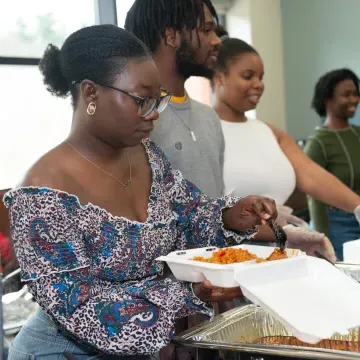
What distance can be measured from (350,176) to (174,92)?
1.20m

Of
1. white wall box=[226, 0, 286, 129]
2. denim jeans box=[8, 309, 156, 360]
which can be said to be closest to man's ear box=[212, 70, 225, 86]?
denim jeans box=[8, 309, 156, 360]

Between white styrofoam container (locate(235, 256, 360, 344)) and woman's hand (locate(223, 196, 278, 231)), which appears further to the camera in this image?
woman's hand (locate(223, 196, 278, 231))

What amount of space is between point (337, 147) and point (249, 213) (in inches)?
53.1

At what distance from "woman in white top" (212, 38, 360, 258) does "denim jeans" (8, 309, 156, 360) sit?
770 millimetres

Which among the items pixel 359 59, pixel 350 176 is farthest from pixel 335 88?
pixel 359 59

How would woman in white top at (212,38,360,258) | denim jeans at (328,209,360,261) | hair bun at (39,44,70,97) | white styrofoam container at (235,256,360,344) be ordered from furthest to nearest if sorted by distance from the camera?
denim jeans at (328,209,360,261) → woman in white top at (212,38,360,258) → hair bun at (39,44,70,97) → white styrofoam container at (235,256,360,344)

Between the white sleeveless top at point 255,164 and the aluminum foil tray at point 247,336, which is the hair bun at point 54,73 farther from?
the white sleeveless top at point 255,164

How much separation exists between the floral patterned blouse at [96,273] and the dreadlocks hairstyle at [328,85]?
174cm

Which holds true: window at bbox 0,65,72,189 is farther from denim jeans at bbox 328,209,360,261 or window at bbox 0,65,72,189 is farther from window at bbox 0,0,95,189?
denim jeans at bbox 328,209,360,261

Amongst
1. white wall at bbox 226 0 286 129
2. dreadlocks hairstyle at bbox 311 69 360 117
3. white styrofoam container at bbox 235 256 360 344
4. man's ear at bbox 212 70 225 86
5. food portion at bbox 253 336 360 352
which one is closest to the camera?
white styrofoam container at bbox 235 256 360 344

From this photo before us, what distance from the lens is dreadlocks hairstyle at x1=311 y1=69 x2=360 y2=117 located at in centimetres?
272

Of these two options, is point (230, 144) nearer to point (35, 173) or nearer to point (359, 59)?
point (35, 173)

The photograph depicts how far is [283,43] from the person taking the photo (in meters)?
3.73

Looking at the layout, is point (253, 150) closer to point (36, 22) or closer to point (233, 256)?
point (233, 256)
